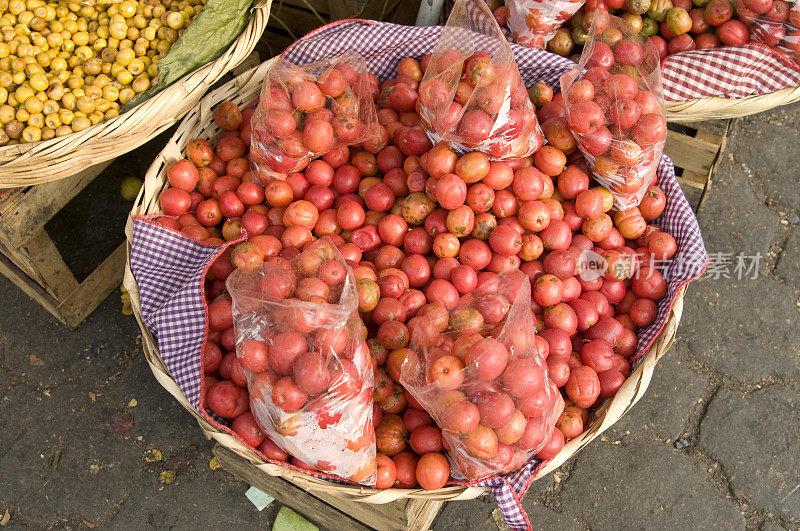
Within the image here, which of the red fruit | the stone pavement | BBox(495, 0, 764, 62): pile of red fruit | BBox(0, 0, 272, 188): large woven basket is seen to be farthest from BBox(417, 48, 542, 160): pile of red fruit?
the stone pavement

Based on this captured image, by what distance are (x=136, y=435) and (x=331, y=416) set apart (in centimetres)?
148

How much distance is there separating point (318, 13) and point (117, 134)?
1.58 metres

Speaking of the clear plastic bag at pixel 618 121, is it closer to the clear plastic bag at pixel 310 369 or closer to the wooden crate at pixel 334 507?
the clear plastic bag at pixel 310 369

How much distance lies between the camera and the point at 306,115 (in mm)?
2279

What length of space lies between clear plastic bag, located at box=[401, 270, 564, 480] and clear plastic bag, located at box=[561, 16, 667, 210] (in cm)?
66

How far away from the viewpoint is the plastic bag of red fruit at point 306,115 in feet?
7.34

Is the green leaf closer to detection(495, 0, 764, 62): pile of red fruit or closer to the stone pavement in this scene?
detection(495, 0, 764, 62): pile of red fruit

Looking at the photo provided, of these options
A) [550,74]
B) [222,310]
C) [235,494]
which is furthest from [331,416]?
[550,74]

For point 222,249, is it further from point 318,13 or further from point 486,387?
point 318,13

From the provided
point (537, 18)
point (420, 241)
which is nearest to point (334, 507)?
point (420, 241)

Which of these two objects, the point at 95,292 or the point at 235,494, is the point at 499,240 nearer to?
the point at 235,494

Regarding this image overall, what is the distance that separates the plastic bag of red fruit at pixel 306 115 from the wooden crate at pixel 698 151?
1649 millimetres

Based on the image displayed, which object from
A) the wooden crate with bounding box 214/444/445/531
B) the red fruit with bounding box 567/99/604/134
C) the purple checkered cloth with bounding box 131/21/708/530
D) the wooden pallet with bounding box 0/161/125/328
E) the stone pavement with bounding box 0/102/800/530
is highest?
the red fruit with bounding box 567/99/604/134

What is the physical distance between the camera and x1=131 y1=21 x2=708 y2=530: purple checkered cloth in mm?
1989
